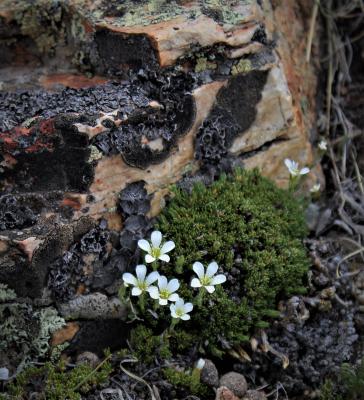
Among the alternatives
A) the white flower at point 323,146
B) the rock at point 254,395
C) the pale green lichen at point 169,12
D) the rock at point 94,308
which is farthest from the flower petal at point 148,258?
the white flower at point 323,146

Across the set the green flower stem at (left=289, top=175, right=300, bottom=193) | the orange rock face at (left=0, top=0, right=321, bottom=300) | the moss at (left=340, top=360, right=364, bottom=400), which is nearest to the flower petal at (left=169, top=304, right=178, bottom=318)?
the orange rock face at (left=0, top=0, right=321, bottom=300)

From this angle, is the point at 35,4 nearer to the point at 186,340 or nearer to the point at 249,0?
the point at 249,0

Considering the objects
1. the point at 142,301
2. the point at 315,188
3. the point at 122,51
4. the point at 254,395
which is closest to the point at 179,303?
the point at 142,301

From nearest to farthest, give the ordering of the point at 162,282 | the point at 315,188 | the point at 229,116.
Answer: the point at 162,282
the point at 229,116
the point at 315,188

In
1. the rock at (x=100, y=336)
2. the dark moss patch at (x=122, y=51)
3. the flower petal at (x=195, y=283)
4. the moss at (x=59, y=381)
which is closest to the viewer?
the moss at (x=59, y=381)

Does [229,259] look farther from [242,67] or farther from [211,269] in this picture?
[242,67]

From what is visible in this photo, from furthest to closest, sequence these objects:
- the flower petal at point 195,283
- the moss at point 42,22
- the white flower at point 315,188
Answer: the white flower at point 315,188 < the moss at point 42,22 < the flower petal at point 195,283

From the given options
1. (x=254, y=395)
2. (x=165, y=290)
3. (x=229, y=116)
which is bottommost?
(x=254, y=395)

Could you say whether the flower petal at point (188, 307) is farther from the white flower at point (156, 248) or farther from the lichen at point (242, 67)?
the lichen at point (242, 67)
